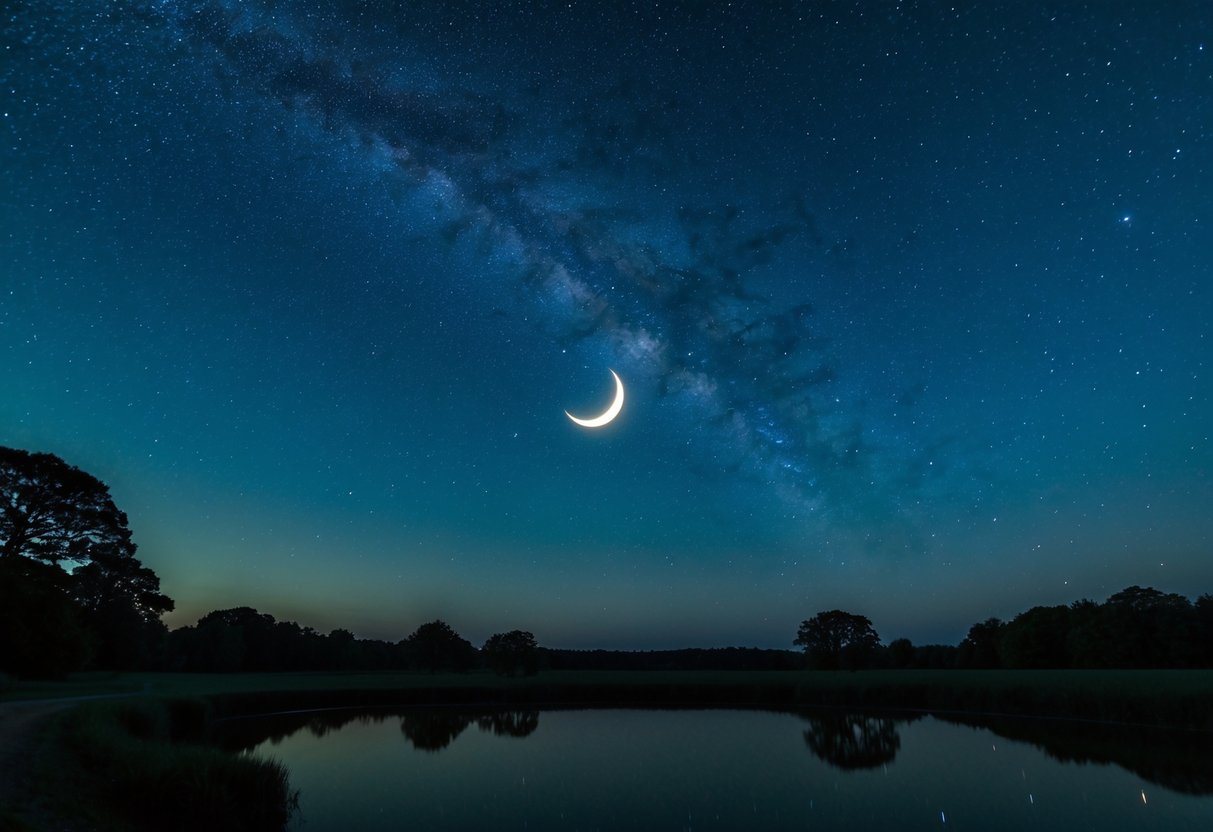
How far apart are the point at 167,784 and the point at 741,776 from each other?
54.1 feet

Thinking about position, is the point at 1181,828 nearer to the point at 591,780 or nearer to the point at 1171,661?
the point at 591,780

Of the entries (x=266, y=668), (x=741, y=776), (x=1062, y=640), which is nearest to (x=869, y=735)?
(x=741, y=776)

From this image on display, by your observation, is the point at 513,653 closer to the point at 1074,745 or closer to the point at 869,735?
Answer: the point at 869,735

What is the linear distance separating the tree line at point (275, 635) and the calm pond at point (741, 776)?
992 cm

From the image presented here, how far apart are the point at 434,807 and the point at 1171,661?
268ft

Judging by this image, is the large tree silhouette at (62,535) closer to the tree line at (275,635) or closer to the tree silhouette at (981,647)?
the tree line at (275,635)

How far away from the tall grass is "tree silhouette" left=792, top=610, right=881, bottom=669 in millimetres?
93142

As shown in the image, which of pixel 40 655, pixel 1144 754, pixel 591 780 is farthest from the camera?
pixel 40 655

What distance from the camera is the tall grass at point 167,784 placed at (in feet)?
44.2

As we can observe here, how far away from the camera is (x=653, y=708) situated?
55.5 meters

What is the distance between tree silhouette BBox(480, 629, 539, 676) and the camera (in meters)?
77.7

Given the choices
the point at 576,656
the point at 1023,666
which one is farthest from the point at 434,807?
the point at 576,656

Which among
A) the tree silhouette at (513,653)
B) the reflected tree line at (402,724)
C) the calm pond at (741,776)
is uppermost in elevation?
the tree silhouette at (513,653)

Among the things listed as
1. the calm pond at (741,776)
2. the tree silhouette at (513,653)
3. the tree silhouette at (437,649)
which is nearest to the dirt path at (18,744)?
the calm pond at (741,776)
